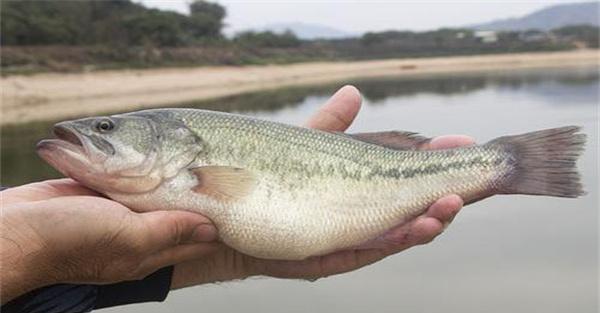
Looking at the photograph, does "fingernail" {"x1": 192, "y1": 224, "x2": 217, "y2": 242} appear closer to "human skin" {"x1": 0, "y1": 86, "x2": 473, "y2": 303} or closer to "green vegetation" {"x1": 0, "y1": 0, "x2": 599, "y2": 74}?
"human skin" {"x1": 0, "y1": 86, "x2": 473, "y2": 303}

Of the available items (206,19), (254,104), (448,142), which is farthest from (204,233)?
(206,19)

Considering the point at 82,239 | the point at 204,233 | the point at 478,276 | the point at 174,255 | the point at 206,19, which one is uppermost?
the point at 206,19

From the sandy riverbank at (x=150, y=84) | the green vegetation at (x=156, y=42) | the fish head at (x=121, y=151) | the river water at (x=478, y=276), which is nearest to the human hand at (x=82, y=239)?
the fish head at (x=121, y=151)

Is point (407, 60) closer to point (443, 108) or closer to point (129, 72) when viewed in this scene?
point (129, 72)

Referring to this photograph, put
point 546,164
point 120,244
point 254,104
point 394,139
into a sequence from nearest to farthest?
point 120,244, point 546,164, point 394,139, point 254,104

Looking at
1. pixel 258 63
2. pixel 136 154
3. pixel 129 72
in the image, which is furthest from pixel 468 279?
pixel 258 63

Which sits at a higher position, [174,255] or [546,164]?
[546,164]

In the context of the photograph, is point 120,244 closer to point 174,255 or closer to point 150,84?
point 174,255

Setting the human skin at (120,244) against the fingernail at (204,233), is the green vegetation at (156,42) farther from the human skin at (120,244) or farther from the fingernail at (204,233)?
the fingernail at (204,233)
